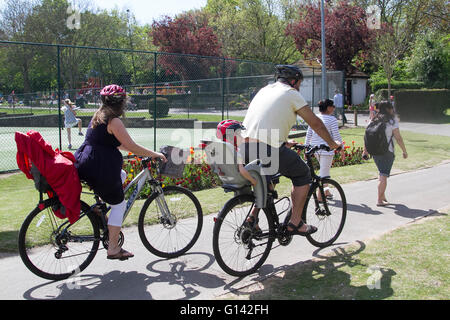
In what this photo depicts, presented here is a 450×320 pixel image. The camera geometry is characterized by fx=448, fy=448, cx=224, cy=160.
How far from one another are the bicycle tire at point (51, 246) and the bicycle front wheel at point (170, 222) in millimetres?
567

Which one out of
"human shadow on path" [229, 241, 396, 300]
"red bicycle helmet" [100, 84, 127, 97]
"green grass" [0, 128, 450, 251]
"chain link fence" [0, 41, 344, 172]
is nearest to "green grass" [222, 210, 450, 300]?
"human shadow on path" [229, 241, 396, 300]

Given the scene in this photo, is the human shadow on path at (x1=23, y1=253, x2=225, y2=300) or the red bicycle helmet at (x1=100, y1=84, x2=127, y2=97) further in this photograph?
the red bicycle helmet at (x1=100, y1=84, x2=127, y2=97)

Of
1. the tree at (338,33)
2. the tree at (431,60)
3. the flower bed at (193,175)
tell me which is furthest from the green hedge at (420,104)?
the flower bed at (193,175)

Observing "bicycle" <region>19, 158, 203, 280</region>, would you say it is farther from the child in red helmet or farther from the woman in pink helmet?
the child in red helmet

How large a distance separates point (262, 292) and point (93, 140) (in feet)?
6.87

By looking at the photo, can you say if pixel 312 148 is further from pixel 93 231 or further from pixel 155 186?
pixel 93 231

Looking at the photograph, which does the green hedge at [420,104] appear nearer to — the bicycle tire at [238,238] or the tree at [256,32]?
the tree at [256,32]

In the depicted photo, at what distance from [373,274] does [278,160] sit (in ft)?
4.66

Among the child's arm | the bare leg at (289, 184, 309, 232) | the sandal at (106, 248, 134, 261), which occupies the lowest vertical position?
the sandal at (106, 248, 134, 261)

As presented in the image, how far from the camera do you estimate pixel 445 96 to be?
30.1 metres

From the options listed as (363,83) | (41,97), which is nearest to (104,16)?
(363,83)

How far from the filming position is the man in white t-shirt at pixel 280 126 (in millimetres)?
4289

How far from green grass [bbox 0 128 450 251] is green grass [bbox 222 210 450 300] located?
2545mm

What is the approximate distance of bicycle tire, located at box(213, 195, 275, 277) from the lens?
419 cm
